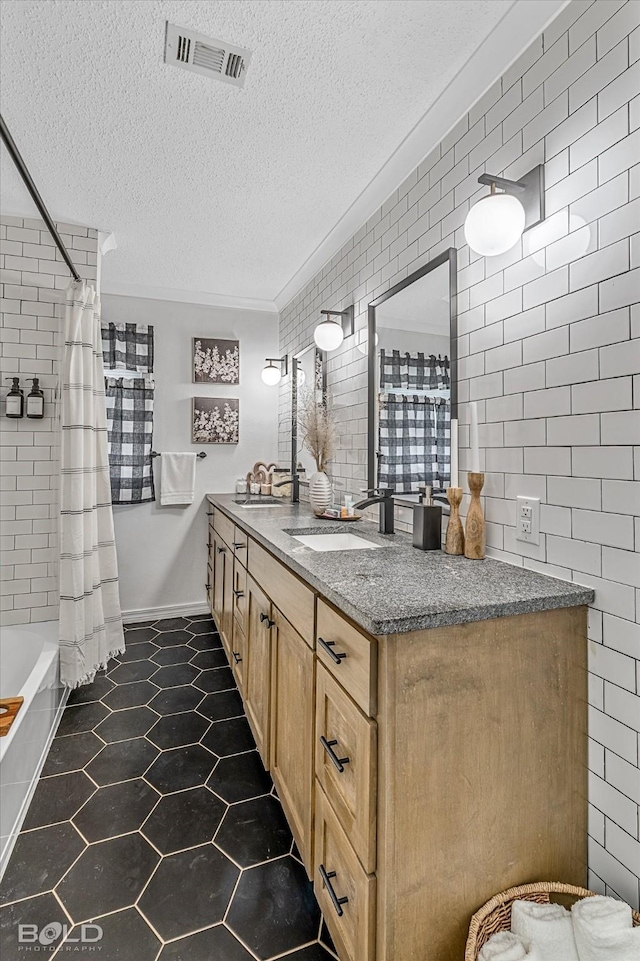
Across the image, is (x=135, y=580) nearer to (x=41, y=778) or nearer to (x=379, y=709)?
(x=41, y=778)

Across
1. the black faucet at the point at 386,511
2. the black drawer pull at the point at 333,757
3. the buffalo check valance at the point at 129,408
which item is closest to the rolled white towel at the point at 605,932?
the black drawer pull at the point at 333,757

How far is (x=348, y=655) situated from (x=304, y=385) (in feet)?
8.52

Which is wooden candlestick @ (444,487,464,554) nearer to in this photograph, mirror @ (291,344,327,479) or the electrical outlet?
the electrical outlet

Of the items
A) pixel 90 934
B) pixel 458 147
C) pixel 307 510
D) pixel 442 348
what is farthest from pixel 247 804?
pixel 458 147

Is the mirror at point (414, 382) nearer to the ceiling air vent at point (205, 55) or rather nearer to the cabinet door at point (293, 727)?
the cabinet door at point (293, 727)

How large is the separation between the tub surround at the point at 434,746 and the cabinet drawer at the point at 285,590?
0.01 m

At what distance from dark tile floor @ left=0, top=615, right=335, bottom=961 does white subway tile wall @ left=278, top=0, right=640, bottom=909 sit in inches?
36.3

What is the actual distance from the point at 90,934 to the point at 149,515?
2762 mm

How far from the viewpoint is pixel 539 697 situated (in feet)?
3.67

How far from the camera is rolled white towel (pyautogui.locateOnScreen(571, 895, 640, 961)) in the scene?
952 mm

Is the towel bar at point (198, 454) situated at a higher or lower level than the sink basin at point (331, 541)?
higher

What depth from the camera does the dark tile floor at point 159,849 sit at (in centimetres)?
128

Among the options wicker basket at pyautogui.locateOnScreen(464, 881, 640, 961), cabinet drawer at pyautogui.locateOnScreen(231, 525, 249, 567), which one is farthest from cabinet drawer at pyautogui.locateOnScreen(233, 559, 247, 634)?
wicker basket at pyautogui.locateOnScreen(464, 881, 640, 961)

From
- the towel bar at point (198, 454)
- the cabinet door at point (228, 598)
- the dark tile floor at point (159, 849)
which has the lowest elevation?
the dark tile floor at point (159, 849)
